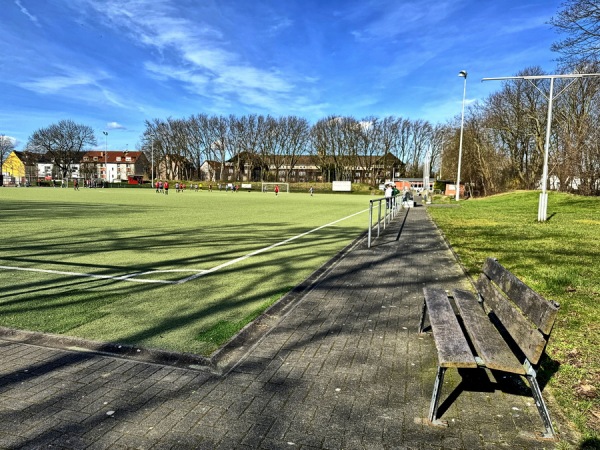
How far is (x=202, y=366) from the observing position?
11.1ft

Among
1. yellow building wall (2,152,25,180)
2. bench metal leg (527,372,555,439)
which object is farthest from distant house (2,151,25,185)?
bench metal leg (527,372,555,439)

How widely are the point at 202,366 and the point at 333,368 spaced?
1123mm

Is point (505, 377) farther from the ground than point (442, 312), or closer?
closer

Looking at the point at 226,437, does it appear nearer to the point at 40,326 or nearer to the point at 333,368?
the point at 333,368

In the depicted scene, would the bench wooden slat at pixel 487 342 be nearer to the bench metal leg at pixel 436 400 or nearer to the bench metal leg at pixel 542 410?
the bench metal leg at pixel 542 410

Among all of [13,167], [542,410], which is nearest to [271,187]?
[13,167]

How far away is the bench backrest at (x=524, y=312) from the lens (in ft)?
8.22

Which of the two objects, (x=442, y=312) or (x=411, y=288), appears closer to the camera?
(x=442, y=312)

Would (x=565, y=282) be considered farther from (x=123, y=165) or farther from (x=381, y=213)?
(x=123, y=165)

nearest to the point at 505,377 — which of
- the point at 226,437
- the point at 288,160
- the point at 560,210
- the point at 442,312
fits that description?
the point at 442,312

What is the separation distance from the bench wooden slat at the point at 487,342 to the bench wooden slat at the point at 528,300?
28 cm

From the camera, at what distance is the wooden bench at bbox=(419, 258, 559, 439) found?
253cm

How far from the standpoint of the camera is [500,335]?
3.13 meters

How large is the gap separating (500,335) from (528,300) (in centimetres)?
35
